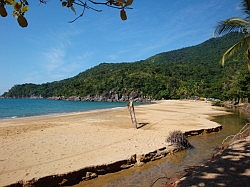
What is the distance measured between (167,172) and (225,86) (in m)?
64.2

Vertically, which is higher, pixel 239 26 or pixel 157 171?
pixel 239 26

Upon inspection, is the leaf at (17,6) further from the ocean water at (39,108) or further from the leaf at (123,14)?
the ocean water at (39,108)

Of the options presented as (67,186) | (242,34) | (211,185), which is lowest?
(67,186)

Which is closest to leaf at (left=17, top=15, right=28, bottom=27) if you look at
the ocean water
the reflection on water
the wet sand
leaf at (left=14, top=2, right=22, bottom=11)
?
leaf at (left=14, top=2, right=22, bottom=11)

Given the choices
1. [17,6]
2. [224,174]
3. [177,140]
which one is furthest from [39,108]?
[17,6]

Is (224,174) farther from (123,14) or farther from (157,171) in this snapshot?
(123,14)

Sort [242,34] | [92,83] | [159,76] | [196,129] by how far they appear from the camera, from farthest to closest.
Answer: [92,83] → [159,76] → [196,129] → [242,34]

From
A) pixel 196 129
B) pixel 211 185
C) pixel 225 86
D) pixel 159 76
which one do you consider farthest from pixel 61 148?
pixel 159 76

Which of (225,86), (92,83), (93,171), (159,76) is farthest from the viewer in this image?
(92,83)

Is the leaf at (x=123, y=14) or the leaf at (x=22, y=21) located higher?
the leaf at (x=123, y=14)

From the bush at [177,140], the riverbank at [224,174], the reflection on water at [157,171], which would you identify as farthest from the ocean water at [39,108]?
the riverbank at [224,174]

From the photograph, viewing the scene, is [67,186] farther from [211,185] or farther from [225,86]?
[225,86]

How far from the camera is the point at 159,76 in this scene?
128m

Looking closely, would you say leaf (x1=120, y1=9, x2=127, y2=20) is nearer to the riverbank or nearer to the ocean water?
the riverbank
